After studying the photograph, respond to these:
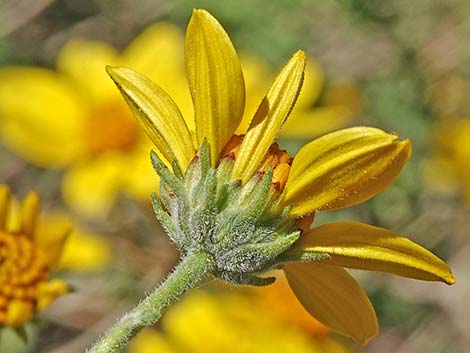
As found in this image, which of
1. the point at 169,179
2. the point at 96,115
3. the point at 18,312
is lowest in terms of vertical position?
the point at 96,115

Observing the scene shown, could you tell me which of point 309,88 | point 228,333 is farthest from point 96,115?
point 228,333

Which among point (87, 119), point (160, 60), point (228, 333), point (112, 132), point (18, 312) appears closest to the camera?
point (18, 312)

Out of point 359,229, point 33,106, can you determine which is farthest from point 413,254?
point 33,106

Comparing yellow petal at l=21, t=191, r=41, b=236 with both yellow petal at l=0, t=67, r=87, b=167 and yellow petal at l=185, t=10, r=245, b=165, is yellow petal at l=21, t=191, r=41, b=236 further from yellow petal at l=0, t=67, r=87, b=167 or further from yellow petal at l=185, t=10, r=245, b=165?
yellow petal at l=0, t=67, r=87, b=167

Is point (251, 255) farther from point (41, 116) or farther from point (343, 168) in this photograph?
point (41, 116)

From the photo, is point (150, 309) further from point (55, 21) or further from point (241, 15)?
point (55, 21)

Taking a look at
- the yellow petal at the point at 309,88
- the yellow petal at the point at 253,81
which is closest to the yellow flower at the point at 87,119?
the yellow petal at the point at 253,81
